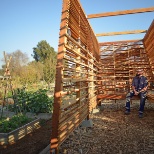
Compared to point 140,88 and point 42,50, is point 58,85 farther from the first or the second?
point 42,50

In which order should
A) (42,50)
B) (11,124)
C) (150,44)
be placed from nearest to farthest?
(11,124) → (150,44) → (42,50)

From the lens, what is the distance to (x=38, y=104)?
650 cm

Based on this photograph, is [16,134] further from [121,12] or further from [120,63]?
[120,63]

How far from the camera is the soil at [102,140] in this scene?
2.93 metres

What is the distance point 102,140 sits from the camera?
3396mm

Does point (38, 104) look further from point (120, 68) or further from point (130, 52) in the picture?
point (130, 52)

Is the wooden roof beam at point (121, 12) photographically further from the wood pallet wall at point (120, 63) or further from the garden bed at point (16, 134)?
the garden bed at point (16, 134)

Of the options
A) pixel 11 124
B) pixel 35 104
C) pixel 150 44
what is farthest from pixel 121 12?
pixel 11 124

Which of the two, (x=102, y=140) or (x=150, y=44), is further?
(x=150, y=44)

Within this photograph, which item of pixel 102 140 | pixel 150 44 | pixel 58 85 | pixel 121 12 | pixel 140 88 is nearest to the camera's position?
pixel 58 85

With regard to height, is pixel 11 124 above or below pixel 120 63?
below

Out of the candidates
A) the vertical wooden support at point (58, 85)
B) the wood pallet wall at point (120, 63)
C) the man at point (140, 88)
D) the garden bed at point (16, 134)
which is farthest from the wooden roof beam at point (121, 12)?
the garden bed at point (16, 134)

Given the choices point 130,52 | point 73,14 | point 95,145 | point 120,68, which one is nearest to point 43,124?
point 95,145

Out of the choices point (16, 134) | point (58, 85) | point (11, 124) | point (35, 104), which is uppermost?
point (58, 85)
